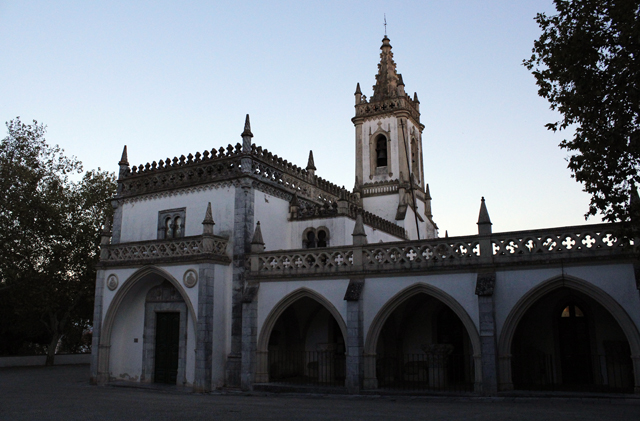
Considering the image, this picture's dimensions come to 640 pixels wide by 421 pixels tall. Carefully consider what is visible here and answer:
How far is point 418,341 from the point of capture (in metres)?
20.0

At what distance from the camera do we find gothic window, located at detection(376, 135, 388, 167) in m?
32.5

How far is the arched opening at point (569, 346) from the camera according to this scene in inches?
641

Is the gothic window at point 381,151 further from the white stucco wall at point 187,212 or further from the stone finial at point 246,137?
the white stucco wall at point 187,212

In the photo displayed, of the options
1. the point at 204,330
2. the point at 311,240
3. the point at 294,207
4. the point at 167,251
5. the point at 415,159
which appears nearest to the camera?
the point at 204,330

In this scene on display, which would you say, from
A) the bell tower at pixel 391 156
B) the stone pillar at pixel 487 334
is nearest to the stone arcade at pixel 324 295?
the stone pillar at pixel 487 334

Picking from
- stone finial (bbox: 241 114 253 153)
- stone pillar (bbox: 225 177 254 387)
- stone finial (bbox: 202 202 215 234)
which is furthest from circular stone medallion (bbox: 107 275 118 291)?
stone finial (bbox: 241 114 253 153)

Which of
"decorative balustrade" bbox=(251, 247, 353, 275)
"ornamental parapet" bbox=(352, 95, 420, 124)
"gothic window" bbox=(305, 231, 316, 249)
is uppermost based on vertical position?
"ornamental parapet" bbox=(352, 95, 420, 124)

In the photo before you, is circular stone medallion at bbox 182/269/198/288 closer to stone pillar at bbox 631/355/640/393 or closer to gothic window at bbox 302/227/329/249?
gothic window at bbox 302/227/329/249

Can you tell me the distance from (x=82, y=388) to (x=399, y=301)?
478 inches

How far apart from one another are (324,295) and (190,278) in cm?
504

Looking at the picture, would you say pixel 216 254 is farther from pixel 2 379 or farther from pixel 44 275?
pixel 44 275

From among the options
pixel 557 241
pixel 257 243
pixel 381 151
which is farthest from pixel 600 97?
pixel 381 151

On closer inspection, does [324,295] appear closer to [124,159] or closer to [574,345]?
[574,345]

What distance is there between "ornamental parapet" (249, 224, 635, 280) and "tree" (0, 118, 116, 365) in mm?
13258
